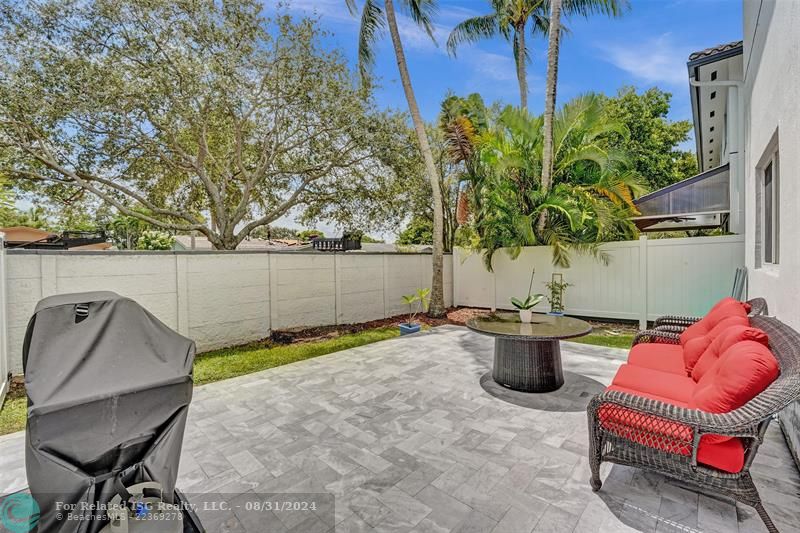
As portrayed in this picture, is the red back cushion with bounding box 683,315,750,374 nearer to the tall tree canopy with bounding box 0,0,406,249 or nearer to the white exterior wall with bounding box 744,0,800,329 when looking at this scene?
the white exterior wall with bounding box 744,0,800,329

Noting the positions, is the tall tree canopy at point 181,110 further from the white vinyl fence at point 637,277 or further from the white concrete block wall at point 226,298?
the white vinyl fence at point 637,277

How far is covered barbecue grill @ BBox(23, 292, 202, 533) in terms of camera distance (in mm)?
1410

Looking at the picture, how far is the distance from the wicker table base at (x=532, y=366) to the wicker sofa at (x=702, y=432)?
1623 millimetres

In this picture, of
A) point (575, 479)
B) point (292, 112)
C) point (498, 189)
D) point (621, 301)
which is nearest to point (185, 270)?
point (292, 112)

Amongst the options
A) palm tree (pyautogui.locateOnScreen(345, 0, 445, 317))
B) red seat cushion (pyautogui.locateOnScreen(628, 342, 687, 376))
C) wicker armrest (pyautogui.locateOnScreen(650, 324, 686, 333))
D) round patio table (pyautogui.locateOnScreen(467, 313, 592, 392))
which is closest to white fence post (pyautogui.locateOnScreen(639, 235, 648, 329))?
wicker armrest (pyautogui.locateOnScreen(650, 324, 686, 333))

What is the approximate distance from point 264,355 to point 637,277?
7748 millimetres

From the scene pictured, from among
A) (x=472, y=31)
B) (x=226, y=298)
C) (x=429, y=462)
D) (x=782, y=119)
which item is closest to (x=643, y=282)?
(x=782, y=119)

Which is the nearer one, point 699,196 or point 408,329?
point 699,196

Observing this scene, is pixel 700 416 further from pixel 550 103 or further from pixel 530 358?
pixel 550 103

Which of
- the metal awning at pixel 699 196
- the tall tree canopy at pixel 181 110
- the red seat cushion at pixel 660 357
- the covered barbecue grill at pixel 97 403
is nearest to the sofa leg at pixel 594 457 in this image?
the red seat cushion at pixel 660 357

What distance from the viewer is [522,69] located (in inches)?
453

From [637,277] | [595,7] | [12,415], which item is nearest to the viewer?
[12,415]

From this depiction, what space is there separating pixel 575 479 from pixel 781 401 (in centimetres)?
136

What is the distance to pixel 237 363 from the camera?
222 inches
